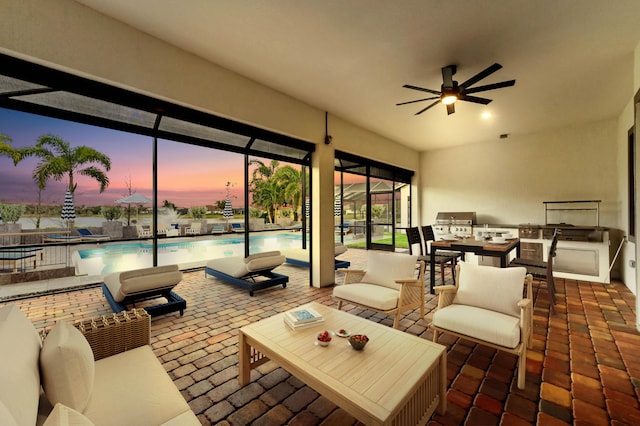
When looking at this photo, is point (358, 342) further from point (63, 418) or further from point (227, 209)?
point (227, 209)

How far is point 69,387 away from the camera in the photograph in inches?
47.2

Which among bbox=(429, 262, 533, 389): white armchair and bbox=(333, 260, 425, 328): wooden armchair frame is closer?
bbox=(429, 262, 533, 389): white armchair

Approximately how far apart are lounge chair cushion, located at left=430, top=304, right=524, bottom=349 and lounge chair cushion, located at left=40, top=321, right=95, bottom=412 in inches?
99.4

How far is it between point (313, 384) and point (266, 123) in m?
3.44

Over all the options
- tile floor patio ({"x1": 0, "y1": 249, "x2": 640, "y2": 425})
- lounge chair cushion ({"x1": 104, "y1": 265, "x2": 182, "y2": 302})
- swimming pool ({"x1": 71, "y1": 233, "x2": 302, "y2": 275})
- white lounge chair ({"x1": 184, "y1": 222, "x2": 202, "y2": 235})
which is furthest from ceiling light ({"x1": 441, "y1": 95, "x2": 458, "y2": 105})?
white lounge chair ({"x1": 184, "y1": 222, "x2": 202, "y2": 235})

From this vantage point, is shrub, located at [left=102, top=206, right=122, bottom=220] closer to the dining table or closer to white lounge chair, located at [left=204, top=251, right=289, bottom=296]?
white lounge chair, located at [left=204, top=251, right=289, bottom=296]

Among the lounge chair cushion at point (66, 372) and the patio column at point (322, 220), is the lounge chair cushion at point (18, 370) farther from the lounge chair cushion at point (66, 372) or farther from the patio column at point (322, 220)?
the patio column at point (322, 220)

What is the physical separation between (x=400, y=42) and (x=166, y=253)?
351 inches

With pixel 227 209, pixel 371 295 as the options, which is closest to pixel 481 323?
pixel 371 295

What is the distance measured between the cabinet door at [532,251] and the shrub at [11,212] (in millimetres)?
9726

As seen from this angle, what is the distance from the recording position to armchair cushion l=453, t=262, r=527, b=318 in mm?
2477

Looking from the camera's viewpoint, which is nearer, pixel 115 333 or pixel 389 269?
pixel 115 333

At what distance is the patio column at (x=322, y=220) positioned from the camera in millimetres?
4789

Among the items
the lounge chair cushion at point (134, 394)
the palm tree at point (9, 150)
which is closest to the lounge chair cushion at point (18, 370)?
the lounge chair cushion at point (134, 394)
